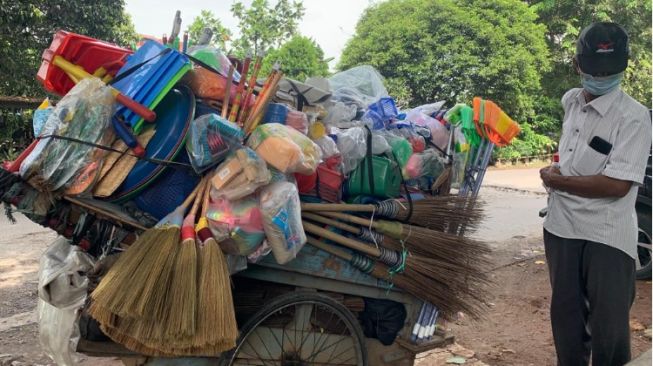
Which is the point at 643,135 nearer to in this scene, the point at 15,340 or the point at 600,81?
the point at 600,81

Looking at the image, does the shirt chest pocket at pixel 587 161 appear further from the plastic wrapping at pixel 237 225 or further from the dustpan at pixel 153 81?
the dustpan at pixel 153 81

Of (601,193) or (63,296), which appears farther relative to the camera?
(601,193)

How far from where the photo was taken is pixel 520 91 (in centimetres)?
1720

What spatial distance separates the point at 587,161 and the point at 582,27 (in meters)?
19.6

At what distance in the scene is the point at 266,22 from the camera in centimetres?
2192

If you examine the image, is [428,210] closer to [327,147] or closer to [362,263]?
[362,263]

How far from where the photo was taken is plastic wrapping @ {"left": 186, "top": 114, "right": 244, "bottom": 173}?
2098 mm

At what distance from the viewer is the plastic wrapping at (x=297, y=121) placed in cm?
246

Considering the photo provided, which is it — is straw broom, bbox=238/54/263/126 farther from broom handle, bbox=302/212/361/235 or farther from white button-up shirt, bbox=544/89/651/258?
white button-up shirt, bbox=544/89/651/258

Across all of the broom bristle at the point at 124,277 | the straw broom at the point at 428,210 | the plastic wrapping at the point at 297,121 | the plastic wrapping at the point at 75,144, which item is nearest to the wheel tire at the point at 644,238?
the straw broom at the point at 428,210

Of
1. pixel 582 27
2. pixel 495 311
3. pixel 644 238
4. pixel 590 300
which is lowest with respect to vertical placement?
pixel 495 311

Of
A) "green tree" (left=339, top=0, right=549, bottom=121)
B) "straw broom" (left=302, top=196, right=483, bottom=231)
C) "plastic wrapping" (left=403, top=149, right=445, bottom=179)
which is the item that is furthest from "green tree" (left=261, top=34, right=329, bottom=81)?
"straw broom" (left=302, top=196, right=483, bottom=231)

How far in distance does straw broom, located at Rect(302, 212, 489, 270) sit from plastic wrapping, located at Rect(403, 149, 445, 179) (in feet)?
1.31

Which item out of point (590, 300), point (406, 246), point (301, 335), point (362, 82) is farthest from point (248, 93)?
point (590, 300)
